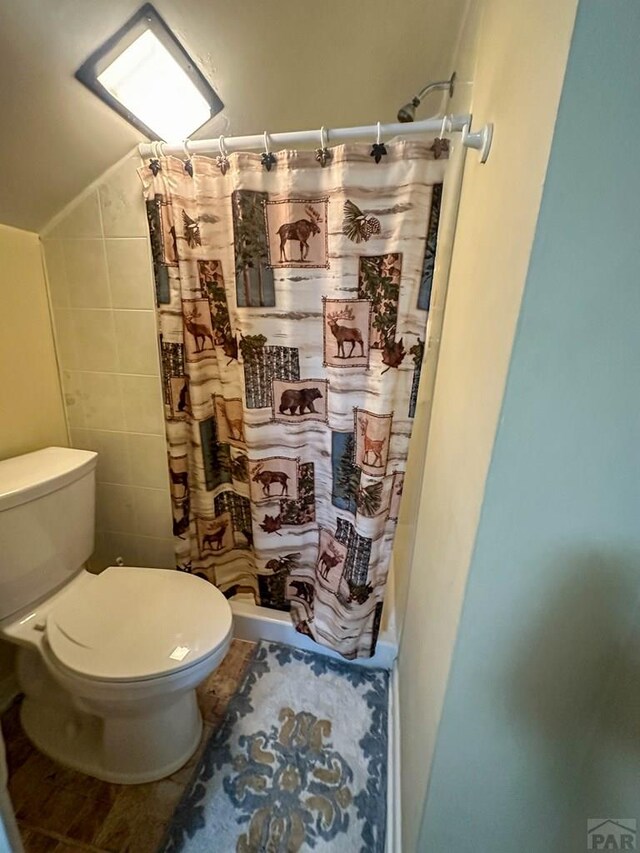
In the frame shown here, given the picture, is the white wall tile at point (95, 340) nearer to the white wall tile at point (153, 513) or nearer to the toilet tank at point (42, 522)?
the toilet tank at point (42, 522)

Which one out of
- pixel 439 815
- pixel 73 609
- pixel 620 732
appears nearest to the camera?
pixel 620 732

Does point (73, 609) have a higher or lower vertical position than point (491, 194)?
lower

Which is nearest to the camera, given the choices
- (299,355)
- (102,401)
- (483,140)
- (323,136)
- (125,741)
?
(483,140)

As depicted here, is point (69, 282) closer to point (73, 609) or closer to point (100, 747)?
point (73, 609)

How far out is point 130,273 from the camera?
1183 millimetres

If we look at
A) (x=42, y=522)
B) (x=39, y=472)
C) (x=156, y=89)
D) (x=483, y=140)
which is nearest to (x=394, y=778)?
(x=42, y=522)

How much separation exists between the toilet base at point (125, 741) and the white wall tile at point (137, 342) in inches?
39.7

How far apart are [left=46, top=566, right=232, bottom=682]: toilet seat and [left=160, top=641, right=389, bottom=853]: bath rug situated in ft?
1.37

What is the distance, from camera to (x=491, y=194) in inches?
22.0

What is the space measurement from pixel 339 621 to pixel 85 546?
0.90 metres

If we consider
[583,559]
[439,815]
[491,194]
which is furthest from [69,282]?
[439,815]

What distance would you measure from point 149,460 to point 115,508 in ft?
0.90

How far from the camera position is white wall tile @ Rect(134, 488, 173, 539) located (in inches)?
54.9

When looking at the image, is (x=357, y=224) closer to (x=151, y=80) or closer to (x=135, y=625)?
(x=151, y=80)
